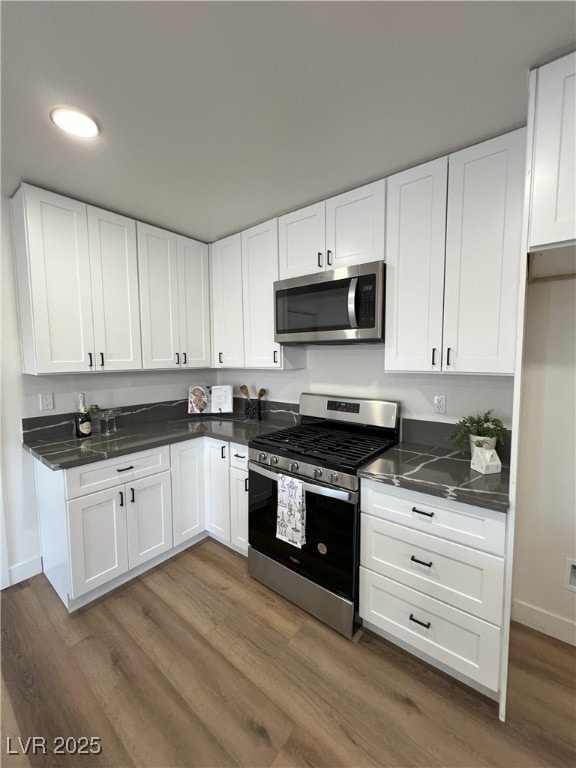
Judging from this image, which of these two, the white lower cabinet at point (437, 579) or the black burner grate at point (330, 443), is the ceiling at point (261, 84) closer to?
the black burner grate at point (330, 443)

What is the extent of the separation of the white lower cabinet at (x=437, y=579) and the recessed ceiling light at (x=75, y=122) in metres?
2.07

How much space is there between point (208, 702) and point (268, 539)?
772mm

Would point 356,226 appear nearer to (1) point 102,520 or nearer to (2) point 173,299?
(2) point 173,299

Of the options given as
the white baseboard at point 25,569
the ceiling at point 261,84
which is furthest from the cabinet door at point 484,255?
the white baseboard at point 25,569

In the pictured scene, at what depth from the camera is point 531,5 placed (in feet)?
3.05

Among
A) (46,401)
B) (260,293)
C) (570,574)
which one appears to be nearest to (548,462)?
(570,574)

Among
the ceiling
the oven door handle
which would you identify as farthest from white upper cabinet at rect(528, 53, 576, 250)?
the oven door handle

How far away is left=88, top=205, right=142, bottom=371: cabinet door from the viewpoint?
2137mm

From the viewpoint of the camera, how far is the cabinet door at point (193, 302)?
2.66 m

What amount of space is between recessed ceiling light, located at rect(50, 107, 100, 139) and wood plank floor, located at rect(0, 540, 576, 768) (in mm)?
2504

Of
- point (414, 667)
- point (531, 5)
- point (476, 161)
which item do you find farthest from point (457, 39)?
point (414, 667)

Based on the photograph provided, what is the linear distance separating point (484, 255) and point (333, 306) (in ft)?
2.66

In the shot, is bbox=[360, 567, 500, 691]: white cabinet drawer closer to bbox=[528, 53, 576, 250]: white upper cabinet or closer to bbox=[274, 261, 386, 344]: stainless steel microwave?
bbox=[274, 261, 386, 344]: stainless steel microwave

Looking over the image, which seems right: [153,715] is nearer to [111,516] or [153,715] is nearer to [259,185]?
[111,516]
